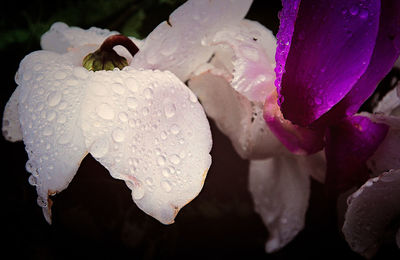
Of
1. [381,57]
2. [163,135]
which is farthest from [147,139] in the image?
[381,57]

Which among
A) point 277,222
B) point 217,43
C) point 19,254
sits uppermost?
point 217,43

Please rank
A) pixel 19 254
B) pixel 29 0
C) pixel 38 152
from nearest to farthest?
pixel 38 152 < pixel 19 254 < pixel 29 0

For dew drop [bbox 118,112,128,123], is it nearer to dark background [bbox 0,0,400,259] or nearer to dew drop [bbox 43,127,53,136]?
dew drop [bbox 43,127,53,136]

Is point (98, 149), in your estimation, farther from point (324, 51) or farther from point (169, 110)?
point (324, 51)

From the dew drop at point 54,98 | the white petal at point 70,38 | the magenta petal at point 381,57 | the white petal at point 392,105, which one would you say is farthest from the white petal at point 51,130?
the white petal at point 392,105

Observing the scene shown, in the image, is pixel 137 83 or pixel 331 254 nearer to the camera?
pixel 137 83

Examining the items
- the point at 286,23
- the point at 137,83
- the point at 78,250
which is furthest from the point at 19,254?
the point at 286,23

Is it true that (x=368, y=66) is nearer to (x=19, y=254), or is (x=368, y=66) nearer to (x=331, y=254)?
(x=331, y=254)
